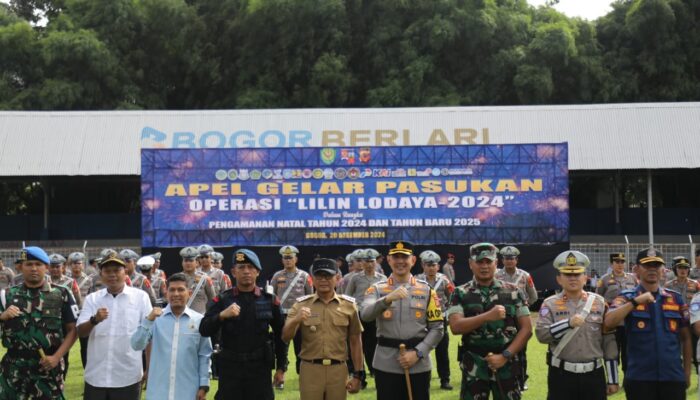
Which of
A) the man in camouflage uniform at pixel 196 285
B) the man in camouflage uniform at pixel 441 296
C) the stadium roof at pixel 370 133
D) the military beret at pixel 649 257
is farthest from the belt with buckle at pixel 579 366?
the stadium roof at pixel 370 133

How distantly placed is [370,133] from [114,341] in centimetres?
2103

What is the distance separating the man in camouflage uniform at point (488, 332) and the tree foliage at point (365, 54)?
29898 millimetres

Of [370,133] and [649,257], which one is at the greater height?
[370,133]

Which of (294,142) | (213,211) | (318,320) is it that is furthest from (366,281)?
(294,142)

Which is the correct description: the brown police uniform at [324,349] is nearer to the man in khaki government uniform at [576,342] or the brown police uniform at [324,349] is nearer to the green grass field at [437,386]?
the man in khaki government uniform at [576,342]

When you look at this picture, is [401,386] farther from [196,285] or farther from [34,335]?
[196,285]

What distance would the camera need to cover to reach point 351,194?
76.0ft

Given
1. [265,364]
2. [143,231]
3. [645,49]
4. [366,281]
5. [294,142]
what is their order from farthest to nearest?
Result: 1. [645,49]
2. [294,142]
3. [143,231]
4. [366,281]
5. [265,364]

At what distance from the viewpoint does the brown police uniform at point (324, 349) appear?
23.8 ft

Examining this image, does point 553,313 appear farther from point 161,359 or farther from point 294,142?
point 294,142

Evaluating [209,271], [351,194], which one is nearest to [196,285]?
[209,271]

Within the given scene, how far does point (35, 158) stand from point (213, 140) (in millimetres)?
5973

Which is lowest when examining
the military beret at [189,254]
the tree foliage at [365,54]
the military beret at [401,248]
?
the military beret at [189,254]

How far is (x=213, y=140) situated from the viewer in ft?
92.0
